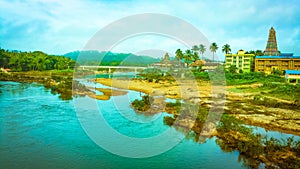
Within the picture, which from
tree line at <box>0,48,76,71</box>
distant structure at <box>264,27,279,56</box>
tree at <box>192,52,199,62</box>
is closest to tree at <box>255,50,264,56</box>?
distant structure at <box>264,27,279,56</box>

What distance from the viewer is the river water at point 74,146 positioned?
10.2 metres

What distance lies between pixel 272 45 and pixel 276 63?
7.61 metres

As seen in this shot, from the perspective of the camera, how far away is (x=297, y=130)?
1356 cm

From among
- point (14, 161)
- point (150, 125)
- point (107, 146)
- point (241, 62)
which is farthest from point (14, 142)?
point (241, 62)

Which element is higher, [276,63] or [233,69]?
[276,63]

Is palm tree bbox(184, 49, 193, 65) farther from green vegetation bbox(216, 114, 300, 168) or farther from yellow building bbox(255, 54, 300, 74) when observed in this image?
green vegetation bbox(216, 114, 300, 168)

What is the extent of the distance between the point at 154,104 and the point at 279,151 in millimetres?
11077

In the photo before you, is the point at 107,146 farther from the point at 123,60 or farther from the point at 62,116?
the point at 123,60

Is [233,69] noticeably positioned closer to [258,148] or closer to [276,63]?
[276,63]

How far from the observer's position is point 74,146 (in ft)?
39.0

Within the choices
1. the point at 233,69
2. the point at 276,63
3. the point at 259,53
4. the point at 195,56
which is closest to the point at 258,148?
the point at 233,69

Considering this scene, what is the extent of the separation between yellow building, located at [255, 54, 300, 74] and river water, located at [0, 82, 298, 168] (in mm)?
27532

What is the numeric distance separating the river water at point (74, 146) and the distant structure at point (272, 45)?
34288 millimetres

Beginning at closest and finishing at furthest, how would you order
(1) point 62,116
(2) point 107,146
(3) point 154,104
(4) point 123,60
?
(2) point 107,146 < (1) point 62,116 < (3) point 154,104 < (4) point 123,60
